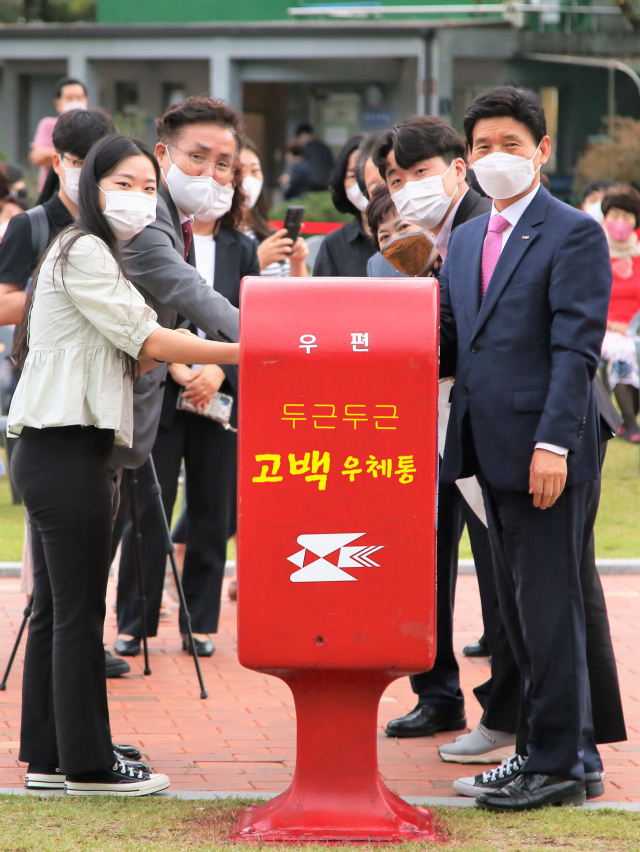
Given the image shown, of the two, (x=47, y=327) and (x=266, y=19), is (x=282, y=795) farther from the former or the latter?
(x=266, y=19)

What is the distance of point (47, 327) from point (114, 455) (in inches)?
20.0

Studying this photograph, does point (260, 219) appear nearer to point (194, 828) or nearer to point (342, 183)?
point (342, 183)

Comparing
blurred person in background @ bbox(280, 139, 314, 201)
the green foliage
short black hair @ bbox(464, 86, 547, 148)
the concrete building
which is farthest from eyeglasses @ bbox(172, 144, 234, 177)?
the concrete building

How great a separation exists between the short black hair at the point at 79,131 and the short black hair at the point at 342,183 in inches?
68.3

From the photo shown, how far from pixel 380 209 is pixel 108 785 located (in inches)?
94.5

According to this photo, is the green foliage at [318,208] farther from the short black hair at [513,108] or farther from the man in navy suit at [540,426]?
the man in navy suit at [540,426]

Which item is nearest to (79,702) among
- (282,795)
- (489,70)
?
(282,795)

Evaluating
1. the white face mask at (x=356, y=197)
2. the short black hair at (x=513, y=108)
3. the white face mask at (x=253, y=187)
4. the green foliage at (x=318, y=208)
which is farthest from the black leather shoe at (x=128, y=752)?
the green foliage at (x=318, y=208)

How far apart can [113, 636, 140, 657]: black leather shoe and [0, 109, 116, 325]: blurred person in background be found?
160 cm

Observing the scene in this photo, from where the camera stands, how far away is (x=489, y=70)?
20078mm

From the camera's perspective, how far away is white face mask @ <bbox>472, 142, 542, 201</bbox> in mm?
3748

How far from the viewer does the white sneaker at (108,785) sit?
A: 3814 mm

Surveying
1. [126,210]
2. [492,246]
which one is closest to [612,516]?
[492,246]

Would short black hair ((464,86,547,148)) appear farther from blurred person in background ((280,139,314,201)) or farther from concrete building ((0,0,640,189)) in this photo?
concrete building ((0,0,640,189))
